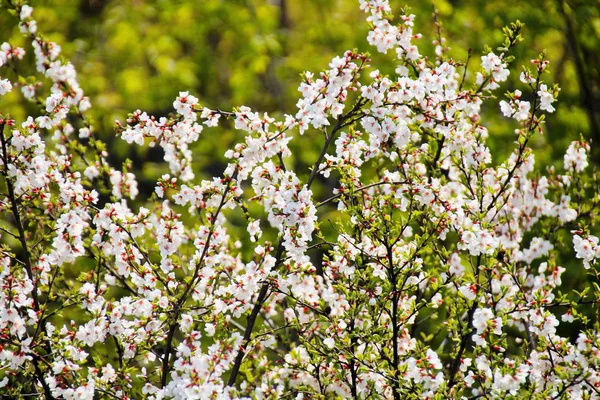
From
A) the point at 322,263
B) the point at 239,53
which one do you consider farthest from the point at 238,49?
the point at 322,263

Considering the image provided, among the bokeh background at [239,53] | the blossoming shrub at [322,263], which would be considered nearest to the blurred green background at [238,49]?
the bokeh background at [239,53]

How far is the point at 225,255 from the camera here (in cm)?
434

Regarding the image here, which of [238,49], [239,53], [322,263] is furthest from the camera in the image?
[238,49]

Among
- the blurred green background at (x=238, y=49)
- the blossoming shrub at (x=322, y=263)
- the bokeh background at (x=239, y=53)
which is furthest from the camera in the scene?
the blurred green background at (x=238, y=49)

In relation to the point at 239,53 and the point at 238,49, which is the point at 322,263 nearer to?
the point at 239,53

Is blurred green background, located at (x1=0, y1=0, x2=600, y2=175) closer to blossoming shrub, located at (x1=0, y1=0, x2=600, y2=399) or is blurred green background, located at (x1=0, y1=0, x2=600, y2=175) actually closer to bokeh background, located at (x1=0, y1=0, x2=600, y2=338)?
bokeh background, located at (x1=0, y1=0, x2=600, y2=338)

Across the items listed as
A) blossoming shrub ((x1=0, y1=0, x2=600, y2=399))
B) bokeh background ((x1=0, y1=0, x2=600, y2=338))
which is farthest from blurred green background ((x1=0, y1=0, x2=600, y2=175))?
blossoming shrub ((x1=0, y1=0, x2=600, y2=399))

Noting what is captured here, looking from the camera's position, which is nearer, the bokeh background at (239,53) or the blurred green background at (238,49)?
the bokeh background at (239,53)

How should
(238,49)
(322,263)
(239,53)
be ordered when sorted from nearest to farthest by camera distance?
1. (322,263)
2. (239,53)
3. (238,49)

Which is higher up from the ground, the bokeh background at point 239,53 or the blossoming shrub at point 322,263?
the bokeh background at point 239,53

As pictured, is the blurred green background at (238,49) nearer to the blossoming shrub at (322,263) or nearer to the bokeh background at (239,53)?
the bokeh background at (239,53)

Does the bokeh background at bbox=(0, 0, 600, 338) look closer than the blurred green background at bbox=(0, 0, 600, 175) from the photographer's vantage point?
Yes

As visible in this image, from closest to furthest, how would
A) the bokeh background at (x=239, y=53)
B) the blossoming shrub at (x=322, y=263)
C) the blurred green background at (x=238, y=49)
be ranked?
the blossoming shrub at (x=322, y=263) < the bokeh background at (x=239, y=53) < the blurred green background at (x=238, y=49)

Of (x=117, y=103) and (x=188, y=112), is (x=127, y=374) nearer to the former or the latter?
(x=188, y=112)
